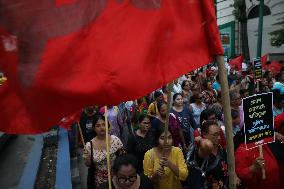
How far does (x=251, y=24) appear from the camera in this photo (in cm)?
3281

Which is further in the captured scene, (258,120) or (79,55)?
(258,120)

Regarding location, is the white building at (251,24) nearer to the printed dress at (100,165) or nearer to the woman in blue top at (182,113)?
the woman in blue top at (182,113)

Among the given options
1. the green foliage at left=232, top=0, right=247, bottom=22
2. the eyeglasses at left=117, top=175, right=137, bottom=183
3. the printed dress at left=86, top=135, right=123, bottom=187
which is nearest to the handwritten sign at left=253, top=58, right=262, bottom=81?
the printed dress at left=86, top=135, right=123, bottom=187

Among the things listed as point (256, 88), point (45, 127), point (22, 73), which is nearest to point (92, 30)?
point (22, 73)

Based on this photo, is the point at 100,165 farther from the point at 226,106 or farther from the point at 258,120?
the point at 226,106

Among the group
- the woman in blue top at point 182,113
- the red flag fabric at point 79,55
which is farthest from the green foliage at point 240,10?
the red flag fabric at point 79,55

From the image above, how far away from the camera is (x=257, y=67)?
1289 cm

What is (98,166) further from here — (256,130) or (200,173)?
(256,130)

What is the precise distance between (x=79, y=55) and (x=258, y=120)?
7.47 feet

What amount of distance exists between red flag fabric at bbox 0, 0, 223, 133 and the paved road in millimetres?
5453

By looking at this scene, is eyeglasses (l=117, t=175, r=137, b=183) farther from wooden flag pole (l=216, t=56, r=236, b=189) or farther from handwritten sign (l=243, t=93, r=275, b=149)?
wooden flag pole (l=216, t=56, r=236, b=189)

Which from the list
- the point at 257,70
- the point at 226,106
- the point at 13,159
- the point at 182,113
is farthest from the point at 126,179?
the point at 257,70

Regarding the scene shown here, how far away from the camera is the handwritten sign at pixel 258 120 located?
4.14 meters

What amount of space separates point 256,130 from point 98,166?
1.88m
